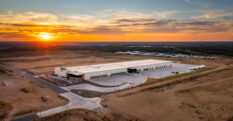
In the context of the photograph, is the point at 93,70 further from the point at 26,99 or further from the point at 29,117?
the point at 29,117

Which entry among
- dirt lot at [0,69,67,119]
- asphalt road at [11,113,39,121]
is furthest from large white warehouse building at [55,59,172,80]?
asphalt road at [11,113,39,121]

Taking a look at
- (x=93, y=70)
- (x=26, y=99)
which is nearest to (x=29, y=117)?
(x=26, y=99)

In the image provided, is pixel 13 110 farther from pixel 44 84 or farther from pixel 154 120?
pixel 154 120

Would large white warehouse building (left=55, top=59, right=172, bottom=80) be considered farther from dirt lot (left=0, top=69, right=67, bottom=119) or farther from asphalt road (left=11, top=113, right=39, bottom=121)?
asphalt road (left=11, top=113, right=39, bottom=121)

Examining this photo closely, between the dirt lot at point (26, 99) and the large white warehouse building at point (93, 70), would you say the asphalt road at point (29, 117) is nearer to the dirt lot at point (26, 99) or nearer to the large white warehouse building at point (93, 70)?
the dirt lot at point (26, 99)

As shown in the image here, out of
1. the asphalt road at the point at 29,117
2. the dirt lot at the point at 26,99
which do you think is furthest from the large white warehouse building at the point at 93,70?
the asphalt road at the point at 29,117

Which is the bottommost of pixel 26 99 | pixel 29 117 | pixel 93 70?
pixel 29 117

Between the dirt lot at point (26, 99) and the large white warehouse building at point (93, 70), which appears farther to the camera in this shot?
the large white warehouse building at point (93, 70)

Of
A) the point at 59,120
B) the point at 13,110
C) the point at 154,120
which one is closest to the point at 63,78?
the point at 13,110
